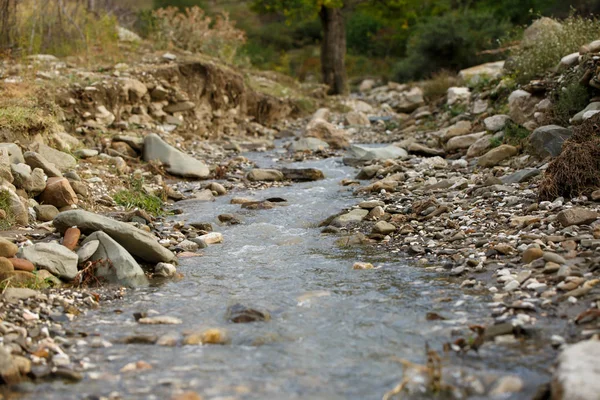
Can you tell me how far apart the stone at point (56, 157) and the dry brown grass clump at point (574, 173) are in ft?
18.2

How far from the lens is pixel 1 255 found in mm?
5121

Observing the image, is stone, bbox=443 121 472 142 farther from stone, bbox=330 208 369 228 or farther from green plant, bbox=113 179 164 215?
green plant, bbox=113 179 164 215

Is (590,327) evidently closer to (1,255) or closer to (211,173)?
(1,255)

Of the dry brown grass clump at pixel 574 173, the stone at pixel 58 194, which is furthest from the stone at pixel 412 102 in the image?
the stone at pixel 58 194

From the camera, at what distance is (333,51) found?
1923 cm

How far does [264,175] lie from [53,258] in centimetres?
458

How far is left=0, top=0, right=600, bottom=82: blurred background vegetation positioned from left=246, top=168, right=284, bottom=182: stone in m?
4.58

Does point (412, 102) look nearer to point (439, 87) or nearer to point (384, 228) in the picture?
point (439, 87)

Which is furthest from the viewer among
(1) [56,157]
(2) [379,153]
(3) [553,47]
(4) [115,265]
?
(3) [553,47]

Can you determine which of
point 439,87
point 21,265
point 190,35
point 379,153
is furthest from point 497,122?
point 190,35

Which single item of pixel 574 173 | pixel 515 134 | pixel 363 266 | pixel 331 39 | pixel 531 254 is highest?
pixel 331 39

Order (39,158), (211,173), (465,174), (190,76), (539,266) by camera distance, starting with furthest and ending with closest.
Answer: (190,76) < (211,173) < (465,174) < (39,158) < (539,266)

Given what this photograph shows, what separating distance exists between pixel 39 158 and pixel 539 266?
539 cm

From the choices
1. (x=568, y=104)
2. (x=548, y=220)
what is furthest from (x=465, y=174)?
(x=548, y=220)
